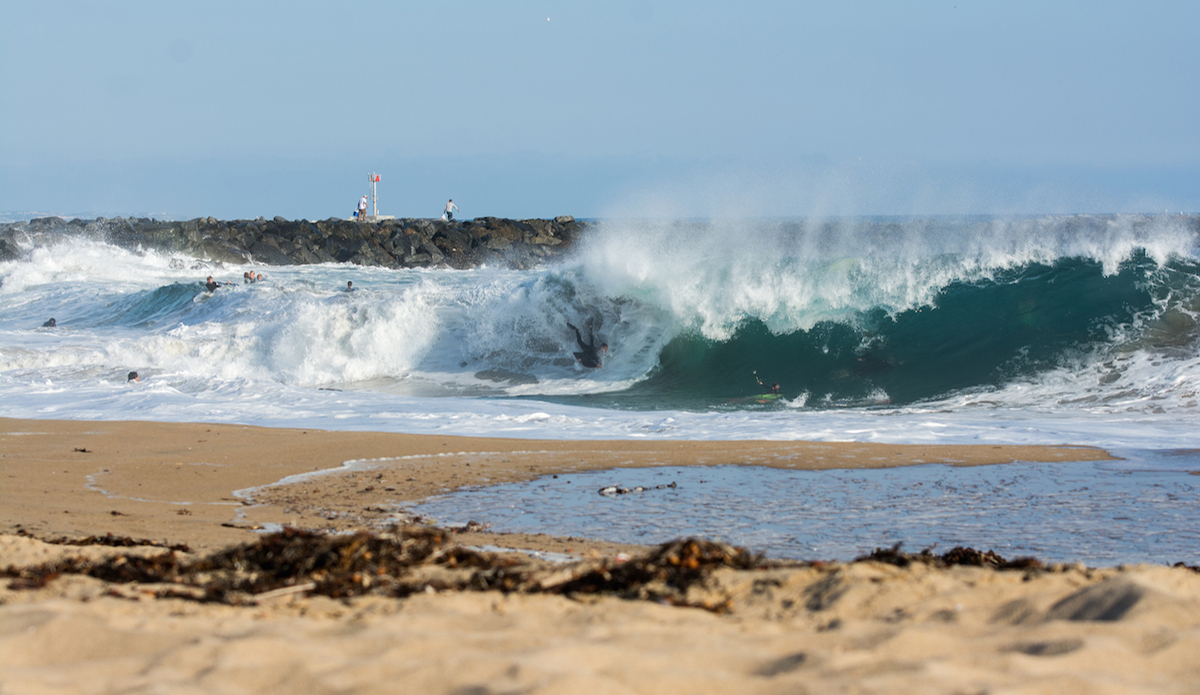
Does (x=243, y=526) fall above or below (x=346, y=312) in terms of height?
below

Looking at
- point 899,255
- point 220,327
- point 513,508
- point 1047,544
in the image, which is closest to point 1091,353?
point 899,255

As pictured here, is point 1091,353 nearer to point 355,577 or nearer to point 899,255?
point 899,255

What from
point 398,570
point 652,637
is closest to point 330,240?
point 398,570

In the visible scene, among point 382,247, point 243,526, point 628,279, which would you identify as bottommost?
point 243,526

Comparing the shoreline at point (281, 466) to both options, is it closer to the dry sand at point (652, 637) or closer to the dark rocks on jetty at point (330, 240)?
the dry sand at point (652, 637)

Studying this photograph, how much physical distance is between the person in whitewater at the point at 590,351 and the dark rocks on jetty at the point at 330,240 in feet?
68.6

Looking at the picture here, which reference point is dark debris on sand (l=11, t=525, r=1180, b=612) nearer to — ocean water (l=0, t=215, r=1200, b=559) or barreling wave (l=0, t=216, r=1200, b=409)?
ocean water (l=0, t=215, r=1200, b=559)

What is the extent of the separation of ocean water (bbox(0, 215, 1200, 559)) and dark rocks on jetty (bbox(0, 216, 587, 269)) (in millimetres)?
15512

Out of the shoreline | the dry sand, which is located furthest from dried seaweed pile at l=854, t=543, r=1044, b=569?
the shoreline

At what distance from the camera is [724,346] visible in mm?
14531

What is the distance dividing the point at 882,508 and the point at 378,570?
3451 millimetres

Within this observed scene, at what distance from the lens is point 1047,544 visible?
4.56m

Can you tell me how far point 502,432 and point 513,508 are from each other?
132 inches

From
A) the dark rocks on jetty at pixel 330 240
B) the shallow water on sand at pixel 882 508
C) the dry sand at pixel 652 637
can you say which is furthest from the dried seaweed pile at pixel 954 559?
the dark rocks on jetty at pixel 330 240
